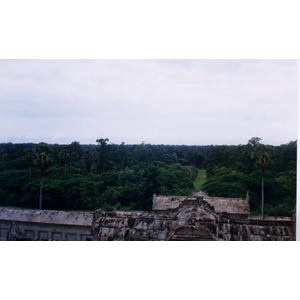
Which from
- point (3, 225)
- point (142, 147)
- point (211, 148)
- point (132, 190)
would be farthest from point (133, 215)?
point (3, 225)

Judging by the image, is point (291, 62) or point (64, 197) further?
point (64, 197)

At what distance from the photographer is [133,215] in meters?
6.39

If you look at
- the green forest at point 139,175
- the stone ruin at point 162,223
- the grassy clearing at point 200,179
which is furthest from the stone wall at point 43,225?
the grassy clearing at point 200,179

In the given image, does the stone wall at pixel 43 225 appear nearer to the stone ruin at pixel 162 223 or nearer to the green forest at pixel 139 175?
the stone ruin at pixel 162 223

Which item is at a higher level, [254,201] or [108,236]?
[254,201]

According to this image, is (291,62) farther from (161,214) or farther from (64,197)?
(64,197)

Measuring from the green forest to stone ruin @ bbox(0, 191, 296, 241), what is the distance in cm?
12

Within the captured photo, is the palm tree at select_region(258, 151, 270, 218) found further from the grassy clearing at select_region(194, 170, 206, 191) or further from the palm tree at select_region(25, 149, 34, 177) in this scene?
the palm tree at select_region(25, 149, 34, 177)

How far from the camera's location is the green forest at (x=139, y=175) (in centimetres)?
636

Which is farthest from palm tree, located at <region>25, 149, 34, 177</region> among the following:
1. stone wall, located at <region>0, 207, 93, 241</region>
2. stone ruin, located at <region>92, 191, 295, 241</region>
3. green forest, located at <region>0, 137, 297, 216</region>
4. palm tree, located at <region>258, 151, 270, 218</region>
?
palm tree, located at <region>258, 151, 270, 218</region>

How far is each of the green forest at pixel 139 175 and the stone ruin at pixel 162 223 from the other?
124 millimetres

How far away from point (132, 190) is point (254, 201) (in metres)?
1.73

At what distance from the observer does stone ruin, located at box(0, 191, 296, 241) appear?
6.13m

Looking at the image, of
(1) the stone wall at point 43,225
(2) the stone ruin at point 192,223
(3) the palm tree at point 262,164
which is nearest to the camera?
(2) the stone ruin at point 192,223
